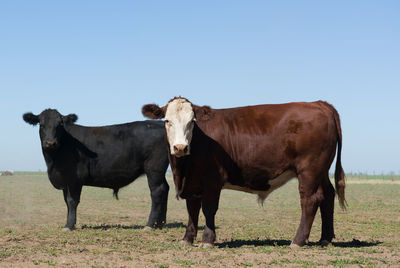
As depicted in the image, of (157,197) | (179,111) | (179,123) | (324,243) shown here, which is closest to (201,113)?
A: (179,111)

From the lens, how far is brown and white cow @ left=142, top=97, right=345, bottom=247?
864 cm

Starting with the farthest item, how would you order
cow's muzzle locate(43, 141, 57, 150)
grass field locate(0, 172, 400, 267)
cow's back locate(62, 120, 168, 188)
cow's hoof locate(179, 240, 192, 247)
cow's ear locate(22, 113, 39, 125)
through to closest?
1. cow's back locate(62, 120, 168, 188)
2. cow's ear locate(22, 113, 39, 125)
3. cow's muzzle locate(43, 141, 57, 150)
4. cow's hoof locate(179, 240, 192, 247)
5. grass field locate(0, 172, 400, 267)

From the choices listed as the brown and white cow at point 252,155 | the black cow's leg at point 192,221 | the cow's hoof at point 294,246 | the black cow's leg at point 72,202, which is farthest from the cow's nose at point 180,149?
the black cow's leg at point 72,202

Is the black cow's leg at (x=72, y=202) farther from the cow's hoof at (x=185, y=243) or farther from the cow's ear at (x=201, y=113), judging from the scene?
the cow's ear at (x=201, y=113)

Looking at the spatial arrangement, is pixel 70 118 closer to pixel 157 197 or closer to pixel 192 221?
pixel 157 197

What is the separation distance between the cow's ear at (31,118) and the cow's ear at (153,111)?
4401mm

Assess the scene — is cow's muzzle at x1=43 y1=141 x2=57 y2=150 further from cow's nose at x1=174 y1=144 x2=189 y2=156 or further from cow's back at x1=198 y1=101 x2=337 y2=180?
cow's nose at x1=174 y1=144 x2=189 y2=156

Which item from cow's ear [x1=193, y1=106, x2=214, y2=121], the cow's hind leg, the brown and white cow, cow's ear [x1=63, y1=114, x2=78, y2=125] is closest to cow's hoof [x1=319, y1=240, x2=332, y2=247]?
the brown and white cow

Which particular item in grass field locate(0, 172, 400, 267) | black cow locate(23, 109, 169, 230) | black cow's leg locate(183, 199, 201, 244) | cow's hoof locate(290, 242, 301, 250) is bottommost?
grass field locate(0, 172, 400, 267)

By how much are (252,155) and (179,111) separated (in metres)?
1.56

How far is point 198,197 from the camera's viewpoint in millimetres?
8805

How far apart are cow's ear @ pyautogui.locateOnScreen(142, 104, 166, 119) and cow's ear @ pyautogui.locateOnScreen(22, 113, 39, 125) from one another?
4401 millimetres

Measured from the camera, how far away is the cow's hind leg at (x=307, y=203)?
8672mm

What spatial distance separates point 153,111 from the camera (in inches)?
348
